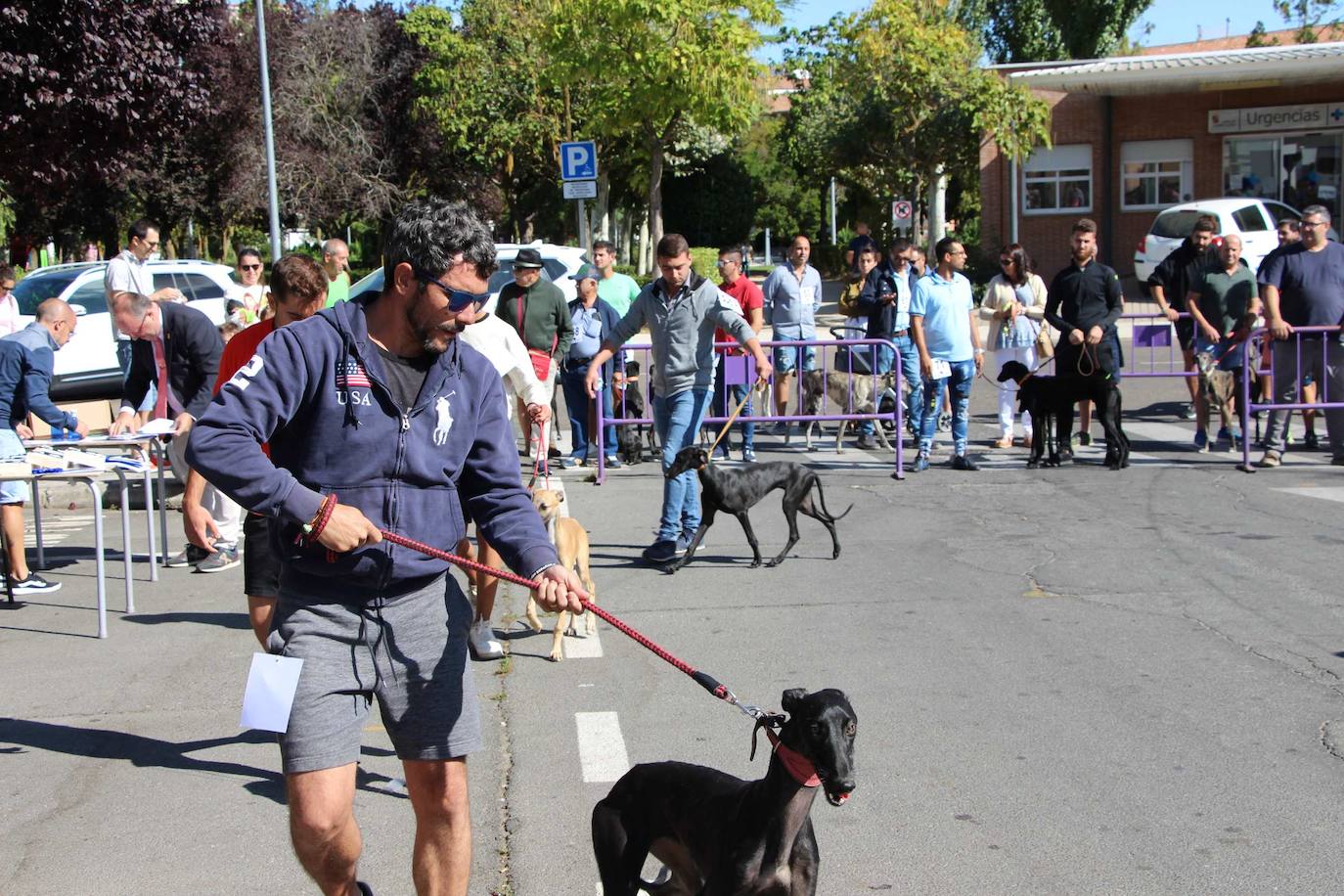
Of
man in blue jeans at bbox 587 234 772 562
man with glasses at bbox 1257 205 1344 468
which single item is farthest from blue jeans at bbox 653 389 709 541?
man with glasses at bbox 1257 205 1344 468

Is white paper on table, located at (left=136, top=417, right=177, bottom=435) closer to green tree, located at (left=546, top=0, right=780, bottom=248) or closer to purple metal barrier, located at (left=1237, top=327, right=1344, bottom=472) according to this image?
purple metal barrier, located at (left=1237, top=327, right=1344, bottom=472)

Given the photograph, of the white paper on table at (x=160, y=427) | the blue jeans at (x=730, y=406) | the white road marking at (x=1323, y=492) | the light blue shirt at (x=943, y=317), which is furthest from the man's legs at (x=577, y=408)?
the white road marking at (x=1323, y=492)

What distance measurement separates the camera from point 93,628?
295 inches

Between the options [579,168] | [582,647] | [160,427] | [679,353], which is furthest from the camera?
[579,168]

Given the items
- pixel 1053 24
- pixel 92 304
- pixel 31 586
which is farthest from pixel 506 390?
pixel 1053 24

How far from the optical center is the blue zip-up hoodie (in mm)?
3045

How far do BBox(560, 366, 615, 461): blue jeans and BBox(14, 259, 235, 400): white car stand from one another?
4.43m

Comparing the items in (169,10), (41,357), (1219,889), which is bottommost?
(1219,889)

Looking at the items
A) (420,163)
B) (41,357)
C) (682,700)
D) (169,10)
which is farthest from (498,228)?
(682,700)

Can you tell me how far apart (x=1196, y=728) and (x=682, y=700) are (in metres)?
2.16

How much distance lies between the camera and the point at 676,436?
873cm

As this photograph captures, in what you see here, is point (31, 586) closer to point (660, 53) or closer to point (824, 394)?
point (824, 394)

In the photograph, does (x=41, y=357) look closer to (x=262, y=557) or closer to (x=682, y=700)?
(x=262, y=557)

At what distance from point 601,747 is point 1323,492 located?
24.9ft
